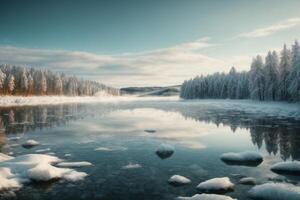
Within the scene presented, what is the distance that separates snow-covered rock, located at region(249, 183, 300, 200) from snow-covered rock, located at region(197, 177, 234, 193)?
0.84 meters

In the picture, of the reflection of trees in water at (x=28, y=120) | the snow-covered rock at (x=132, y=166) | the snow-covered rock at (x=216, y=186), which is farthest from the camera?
the reflection of trees in water at (x=28, y=120)

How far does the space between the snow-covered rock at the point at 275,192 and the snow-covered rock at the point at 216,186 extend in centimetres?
84

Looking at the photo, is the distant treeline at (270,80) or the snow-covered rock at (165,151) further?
the distant treeline at (270,80)

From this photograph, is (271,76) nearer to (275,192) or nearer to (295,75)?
(295,75)

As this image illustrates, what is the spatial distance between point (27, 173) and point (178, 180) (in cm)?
618

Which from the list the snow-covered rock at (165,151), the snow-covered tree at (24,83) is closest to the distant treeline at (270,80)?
the snow-covered rock at (165,151)

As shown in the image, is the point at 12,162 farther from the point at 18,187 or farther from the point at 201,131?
the point at 201,131

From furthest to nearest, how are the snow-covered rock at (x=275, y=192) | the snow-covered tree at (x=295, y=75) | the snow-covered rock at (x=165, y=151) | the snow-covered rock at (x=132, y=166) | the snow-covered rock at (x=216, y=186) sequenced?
the snow-covered tree at (x=295, y=75), the snow-covered rock at (x=165, y=151), the snow-covered rock at (x=132, y=166), the snow-covered rock at (x=216, y=186), the snow-covered rock at (x=275, y=192)

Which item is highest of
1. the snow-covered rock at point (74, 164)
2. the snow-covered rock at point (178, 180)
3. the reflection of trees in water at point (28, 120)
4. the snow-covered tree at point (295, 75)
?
the snow-covered tree at point (295, 75)

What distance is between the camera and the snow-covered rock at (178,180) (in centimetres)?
1099

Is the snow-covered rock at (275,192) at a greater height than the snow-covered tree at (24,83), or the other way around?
the snow-covered tree at (24,83)

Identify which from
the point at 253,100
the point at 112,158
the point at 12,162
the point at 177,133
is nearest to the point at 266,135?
the point at 177,133

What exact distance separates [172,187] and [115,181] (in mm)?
2360

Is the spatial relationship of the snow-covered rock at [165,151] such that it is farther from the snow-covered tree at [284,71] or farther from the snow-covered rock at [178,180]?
the snow-covered tree at [284,71]
